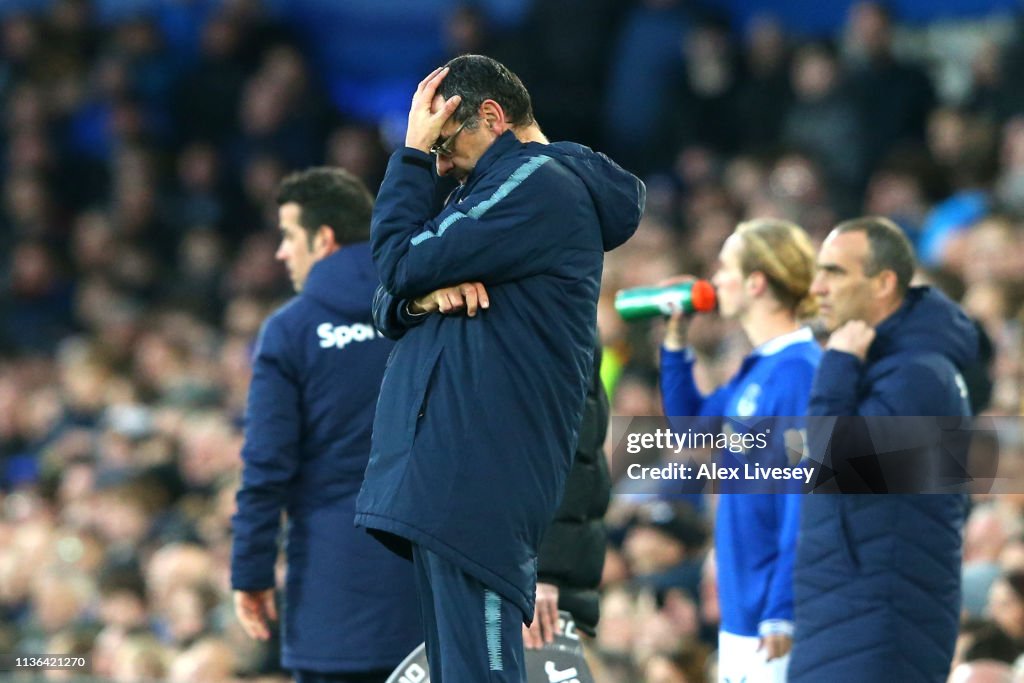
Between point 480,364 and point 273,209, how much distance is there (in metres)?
8.59

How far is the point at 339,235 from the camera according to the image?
4980 millimetres

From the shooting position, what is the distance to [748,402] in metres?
4.94

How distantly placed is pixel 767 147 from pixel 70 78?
19.8ft

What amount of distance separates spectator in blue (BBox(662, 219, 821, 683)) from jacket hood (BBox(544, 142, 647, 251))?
3.79 ft

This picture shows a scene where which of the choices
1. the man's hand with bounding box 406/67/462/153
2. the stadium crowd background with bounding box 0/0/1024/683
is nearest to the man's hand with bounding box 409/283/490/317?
the man's hand with bounding box 406/67/462/153

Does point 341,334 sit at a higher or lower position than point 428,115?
lower

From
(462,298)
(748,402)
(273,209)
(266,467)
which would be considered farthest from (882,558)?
(273,209)

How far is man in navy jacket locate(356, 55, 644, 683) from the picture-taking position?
361 cm

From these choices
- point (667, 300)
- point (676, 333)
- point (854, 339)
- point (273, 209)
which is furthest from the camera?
point (273, 209)

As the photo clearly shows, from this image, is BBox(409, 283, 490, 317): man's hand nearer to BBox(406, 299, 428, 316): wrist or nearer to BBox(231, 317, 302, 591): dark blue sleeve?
BBox(406, 299, 428, 316): wrist

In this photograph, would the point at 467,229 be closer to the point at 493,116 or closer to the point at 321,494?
the point at 493,116

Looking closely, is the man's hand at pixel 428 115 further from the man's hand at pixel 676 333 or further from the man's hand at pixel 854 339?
the man's hand at pixel 676 333

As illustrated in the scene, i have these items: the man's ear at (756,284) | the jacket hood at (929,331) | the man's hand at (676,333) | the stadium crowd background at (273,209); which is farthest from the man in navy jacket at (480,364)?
the stadium crowd background at (273,209)

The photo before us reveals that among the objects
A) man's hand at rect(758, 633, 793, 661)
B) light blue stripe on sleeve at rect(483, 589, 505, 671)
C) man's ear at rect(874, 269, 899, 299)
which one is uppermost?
man's ear at rect(874, 269, 899, 299)
